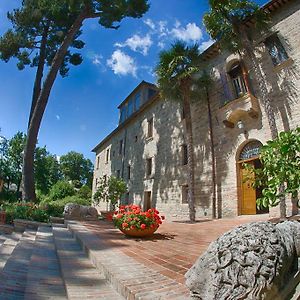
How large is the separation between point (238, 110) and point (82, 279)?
8.99 m

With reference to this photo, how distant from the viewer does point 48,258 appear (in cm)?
387

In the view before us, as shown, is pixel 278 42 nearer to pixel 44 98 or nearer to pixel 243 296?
pixel 243 296

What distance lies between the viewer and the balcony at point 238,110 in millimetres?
9477

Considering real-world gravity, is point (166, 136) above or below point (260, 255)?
above

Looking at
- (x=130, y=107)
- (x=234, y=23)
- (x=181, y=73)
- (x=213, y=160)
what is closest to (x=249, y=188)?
(x=213, y=160)

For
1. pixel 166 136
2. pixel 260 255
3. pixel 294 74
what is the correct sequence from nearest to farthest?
pixel 260 255, pixel 294 74, pixel 166 136

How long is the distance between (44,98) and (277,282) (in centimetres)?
1482

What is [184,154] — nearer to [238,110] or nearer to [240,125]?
[240,125]

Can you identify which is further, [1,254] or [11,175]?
[11,175]

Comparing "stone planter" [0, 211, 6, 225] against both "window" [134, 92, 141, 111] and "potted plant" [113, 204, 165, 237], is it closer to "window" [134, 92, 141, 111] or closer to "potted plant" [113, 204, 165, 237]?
"potted plant" [113, 204, 165, 237]

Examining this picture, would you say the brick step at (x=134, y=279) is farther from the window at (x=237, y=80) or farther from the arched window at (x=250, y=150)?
the window at (x=237, y=80)

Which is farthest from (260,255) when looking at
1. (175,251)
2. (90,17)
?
(90,17)

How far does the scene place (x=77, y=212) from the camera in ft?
34.1

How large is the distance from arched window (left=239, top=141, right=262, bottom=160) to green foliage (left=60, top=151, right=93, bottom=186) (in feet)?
139
